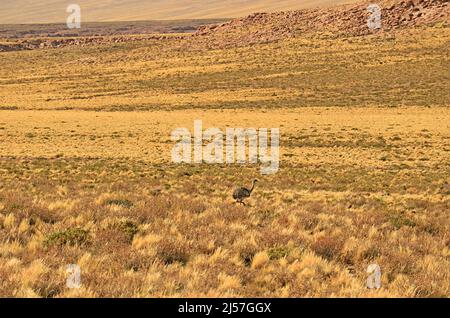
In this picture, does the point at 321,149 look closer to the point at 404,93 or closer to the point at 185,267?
the point at 185,267

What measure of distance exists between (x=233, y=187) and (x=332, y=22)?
270 feet

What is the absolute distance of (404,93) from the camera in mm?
53156

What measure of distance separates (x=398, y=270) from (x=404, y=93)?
4851cm

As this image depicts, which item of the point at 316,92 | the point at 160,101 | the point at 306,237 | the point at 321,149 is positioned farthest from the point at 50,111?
the point at 306,237

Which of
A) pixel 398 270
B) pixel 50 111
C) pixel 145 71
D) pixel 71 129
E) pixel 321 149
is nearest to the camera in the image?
pixel 398 270

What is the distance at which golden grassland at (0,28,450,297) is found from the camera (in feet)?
22.7

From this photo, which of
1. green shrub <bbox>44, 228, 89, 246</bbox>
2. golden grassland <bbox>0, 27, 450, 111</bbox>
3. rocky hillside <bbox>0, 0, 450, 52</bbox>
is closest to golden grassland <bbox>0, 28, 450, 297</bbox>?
green shrub <bbox>44, 228, 89, 246</bbox>

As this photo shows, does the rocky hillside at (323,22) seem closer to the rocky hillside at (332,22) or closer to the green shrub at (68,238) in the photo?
the rocky hillside at (332,22)

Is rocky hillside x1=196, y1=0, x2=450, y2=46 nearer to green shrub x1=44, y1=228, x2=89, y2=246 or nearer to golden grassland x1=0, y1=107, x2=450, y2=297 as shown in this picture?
golden grassland x1=0, y1=107, x2=450, y2=297

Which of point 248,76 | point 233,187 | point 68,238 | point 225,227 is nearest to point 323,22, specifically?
point 248,76

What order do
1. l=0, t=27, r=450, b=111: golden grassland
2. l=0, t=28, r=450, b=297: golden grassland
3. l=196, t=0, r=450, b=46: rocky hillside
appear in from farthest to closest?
l=196, t=0, r=450, b=46: rocky hillside, l=0, t=27, r=450, b=111: golden grassland, l=0, t=28, r=450, b=297: golden grassland

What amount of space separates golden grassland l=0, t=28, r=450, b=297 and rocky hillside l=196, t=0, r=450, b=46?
20.2 m

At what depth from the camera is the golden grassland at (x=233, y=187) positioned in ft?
22.7

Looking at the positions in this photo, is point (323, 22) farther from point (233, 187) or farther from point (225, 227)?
point (225, 227)
